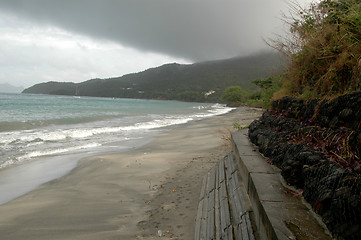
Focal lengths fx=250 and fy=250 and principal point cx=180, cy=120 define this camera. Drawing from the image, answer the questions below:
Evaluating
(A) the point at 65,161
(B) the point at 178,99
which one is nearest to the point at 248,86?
(B) the point at 178,99

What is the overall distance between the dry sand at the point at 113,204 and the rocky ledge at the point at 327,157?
66.4 inches

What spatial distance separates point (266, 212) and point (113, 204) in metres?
3.03

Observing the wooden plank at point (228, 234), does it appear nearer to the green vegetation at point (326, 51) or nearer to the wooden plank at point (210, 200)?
the wooden plank at point (210, 200)

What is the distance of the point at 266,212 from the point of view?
229cm

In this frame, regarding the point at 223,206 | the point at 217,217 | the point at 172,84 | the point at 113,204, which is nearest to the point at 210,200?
the point at 223,206

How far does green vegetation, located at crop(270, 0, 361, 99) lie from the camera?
11.6ft

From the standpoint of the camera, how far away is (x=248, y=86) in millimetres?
124562

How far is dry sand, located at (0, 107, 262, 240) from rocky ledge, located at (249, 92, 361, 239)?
1687 mm

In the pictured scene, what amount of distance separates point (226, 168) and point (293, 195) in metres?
2.51

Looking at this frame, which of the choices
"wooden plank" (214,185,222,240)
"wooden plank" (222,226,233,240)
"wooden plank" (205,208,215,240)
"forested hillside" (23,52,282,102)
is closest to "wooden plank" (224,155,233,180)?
"wooden plank" (214,185,222,240)

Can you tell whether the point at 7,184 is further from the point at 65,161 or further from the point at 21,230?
the point at 21,230

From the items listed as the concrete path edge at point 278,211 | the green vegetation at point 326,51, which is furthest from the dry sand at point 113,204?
the green vegetation at point 326,51

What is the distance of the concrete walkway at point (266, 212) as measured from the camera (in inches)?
80.8

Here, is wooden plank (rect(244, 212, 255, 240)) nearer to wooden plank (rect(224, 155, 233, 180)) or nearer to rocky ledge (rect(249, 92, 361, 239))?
rocky ledge (rect(249, 92, 361, 239))
